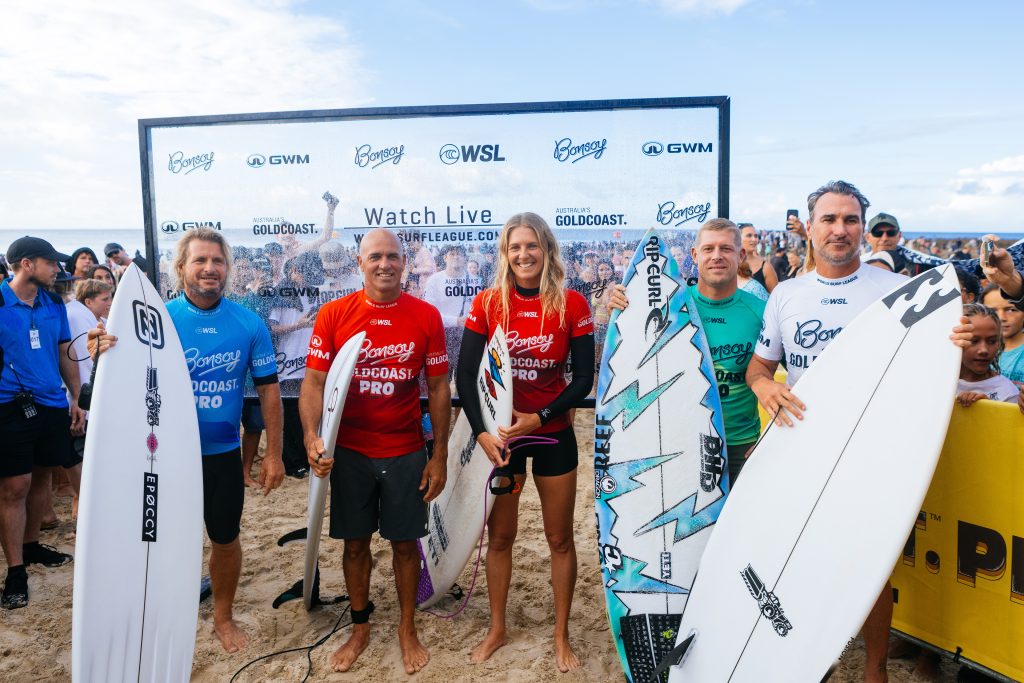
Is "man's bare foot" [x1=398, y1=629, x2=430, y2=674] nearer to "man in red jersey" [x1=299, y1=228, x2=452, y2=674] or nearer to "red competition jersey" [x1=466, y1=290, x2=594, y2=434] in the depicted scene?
"man in red jersey" [x1=299, y1=228, x2=452, y2=674]

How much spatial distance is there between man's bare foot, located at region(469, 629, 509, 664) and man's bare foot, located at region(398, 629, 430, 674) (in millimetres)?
192

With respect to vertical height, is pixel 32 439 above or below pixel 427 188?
below

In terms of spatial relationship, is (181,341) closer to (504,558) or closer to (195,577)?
(195,577)

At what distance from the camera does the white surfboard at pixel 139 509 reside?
204 cm

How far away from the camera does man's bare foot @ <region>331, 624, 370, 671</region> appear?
2537mm

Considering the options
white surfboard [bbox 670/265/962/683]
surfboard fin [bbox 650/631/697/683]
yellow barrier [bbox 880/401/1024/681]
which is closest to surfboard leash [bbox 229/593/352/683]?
surfboard fin [bbox 650/631/697/683]

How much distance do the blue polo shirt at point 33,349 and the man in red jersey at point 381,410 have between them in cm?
168

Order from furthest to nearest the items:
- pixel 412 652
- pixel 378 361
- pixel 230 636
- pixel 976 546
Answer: pixel 230 636 < pixel 412 652 < pixel 378 361 < pixel 976 546

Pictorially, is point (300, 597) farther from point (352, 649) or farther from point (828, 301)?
point (828, 301)

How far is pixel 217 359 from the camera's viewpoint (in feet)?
8.27

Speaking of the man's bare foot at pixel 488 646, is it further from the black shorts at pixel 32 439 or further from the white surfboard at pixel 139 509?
the black shorts at pixel 32 439

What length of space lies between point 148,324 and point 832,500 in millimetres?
2460

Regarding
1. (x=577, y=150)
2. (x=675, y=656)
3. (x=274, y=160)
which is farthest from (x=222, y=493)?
(x=577, y=150)

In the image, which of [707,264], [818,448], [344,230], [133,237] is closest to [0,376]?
[344,230]
